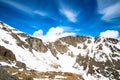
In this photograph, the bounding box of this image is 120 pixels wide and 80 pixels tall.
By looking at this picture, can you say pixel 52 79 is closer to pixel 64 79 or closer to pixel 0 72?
pixel 64 79

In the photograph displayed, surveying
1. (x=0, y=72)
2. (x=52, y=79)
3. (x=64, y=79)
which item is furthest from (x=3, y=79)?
(x=64, y=79)

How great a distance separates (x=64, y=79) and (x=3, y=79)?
13759 cm

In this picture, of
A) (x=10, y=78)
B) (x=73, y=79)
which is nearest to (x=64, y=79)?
(x=73, y=79)

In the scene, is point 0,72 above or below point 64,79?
below

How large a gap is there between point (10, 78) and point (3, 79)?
4.86 feet

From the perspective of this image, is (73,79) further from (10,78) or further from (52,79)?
(10,78)

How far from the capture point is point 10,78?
24.4 m

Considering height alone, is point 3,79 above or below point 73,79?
below

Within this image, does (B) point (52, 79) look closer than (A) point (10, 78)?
No

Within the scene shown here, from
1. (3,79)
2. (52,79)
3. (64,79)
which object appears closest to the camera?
(3,79)

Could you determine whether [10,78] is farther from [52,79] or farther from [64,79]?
[64,79]

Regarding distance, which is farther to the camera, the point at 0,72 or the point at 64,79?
the point at 64,79

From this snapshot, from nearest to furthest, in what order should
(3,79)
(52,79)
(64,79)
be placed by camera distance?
1. (3,79)
2. (52,79)
3. (64,79)

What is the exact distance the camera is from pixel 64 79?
6191 inches
